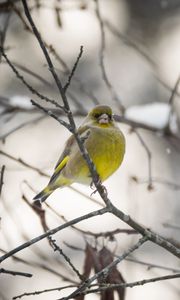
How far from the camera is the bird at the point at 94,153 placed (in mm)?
4543

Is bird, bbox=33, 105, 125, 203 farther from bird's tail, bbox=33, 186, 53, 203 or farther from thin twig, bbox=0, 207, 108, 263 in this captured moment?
thin twig, bbox=0, 207, 108, 263

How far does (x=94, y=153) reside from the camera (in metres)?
4.55

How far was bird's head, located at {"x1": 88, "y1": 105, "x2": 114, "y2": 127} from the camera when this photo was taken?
189 inches

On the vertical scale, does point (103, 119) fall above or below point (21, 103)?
below

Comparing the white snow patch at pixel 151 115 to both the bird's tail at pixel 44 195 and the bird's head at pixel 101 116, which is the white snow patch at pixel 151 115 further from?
the bird's tail at pixel 44 195

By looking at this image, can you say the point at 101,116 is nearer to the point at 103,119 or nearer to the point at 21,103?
the point at 103,119

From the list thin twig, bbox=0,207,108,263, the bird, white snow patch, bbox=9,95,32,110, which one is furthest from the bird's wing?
thin twig, bbox=0,207,108,263

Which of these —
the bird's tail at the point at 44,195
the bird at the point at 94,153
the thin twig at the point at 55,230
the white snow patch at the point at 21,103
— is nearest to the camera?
the thin twig at the point at 55,230

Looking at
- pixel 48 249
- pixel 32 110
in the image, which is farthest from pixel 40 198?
pixel 48 249

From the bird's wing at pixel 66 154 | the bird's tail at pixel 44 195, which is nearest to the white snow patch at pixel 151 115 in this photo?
the bird's wing at pixel 66 154

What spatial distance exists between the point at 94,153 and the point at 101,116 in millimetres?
365

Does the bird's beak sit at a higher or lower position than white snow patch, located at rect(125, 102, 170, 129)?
lower

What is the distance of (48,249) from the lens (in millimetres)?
9734

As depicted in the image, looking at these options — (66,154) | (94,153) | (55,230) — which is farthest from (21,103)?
(55,230)
